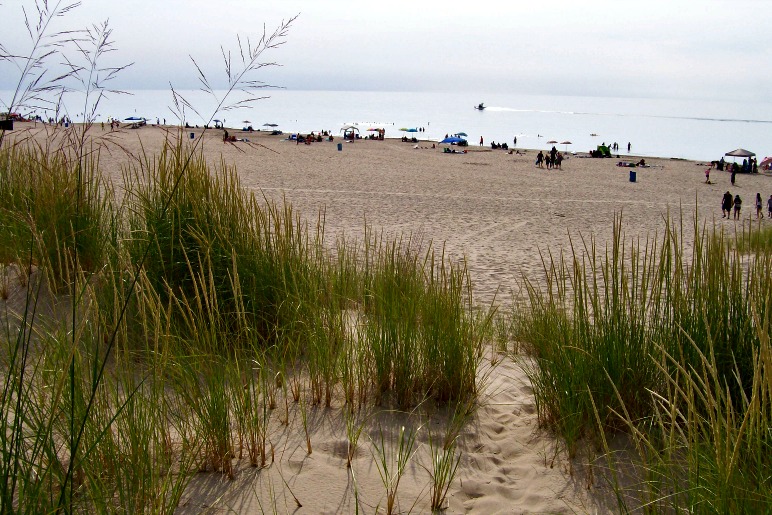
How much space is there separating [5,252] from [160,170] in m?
1.50

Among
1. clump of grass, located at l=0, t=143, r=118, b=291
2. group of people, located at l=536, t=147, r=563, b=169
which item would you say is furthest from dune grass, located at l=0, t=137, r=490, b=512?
group of people, located at l=536, t=147, r=563, b=169

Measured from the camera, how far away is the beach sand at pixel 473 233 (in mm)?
2398

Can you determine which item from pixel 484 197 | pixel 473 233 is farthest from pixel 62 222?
pixel 484 197

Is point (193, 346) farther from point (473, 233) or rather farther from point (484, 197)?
point (484, 197)

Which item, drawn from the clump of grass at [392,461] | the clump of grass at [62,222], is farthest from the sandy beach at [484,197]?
the clump of grass at [392,461]

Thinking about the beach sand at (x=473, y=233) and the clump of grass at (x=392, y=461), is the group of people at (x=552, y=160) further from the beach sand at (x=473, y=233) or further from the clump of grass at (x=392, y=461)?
the clump of grass at (x=392, y=461)

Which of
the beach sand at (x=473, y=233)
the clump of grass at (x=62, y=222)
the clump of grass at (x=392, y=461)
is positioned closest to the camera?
the clump of grass at (x=392, y=461)

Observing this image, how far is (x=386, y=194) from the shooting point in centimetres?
1686

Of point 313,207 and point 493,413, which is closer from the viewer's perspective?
point 493,413

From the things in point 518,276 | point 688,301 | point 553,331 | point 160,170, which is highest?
point 160,170

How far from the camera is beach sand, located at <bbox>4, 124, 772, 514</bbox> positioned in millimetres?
2398

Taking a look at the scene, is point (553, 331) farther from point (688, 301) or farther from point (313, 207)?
point (313, 207)

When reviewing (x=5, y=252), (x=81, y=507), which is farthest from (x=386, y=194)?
(x=81, y=507)

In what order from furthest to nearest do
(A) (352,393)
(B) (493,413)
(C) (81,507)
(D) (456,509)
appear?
(B) (493,413) < (A) (352,393) < (D) (456,509) < (C) (81,507)
